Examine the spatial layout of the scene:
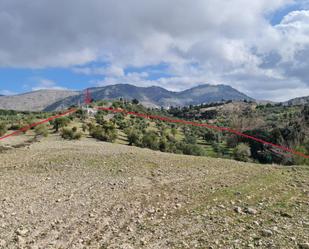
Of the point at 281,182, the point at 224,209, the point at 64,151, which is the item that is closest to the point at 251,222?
the point at 224,209

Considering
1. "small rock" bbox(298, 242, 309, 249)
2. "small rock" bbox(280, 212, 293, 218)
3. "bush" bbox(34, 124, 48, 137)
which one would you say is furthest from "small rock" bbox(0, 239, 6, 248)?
"bush" bbox(34, 124, 48, 137)

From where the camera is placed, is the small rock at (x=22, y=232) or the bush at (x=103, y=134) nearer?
the small rock at (x=22, y=232)

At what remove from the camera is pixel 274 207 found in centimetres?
735

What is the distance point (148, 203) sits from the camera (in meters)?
7.79

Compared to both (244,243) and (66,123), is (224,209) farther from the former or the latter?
(66,123)

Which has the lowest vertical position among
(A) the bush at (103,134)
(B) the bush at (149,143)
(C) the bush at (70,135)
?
(B) the bush at (149,143)

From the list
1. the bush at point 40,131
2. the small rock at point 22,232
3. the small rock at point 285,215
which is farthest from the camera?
the bush at point 40,131

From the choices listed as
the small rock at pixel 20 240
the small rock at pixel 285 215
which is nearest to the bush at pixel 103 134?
the small rock at pixel 20 240

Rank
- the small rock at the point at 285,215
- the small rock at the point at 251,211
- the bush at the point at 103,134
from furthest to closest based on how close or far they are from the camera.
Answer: the bush at the point at 103,134
the small rock at the point at 251,211
the small rock at the point at 285,215

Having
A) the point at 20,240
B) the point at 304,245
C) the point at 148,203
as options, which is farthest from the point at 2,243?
the point at 304,245

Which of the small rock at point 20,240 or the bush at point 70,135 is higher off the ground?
the bush at point 70,135

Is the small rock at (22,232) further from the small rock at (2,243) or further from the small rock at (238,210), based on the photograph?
the small rock at (238,210)

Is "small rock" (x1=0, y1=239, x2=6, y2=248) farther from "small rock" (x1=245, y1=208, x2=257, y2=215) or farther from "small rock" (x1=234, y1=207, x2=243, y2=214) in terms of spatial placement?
"small rock" (x1=245, y1=208, x2=257, y2=215)

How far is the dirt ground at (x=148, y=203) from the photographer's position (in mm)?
6016
